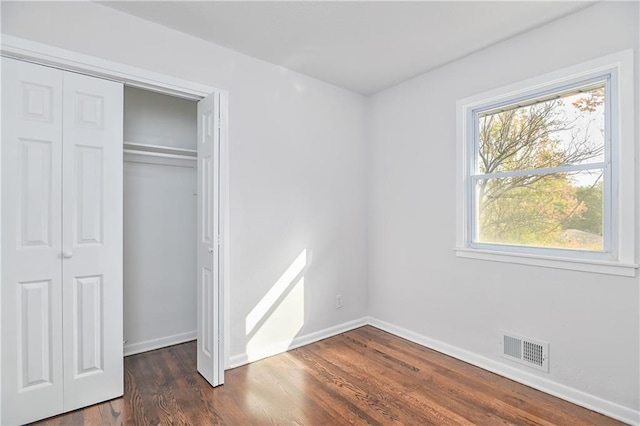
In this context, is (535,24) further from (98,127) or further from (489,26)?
(98,127)

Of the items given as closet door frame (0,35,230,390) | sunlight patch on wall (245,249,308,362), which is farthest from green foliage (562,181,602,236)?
closet door frame (0,35,230,390)

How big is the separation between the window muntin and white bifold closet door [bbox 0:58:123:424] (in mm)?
2879

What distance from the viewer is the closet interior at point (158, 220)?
300 cm

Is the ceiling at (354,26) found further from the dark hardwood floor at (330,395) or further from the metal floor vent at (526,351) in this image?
the dark hardwood floor at (330,395)

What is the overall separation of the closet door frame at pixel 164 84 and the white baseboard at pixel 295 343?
0.39 feet

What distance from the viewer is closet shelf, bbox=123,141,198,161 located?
287 centimetres

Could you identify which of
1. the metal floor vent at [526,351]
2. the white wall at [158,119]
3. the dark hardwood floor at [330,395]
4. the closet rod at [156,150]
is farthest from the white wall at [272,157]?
the metal floor vent at [526,351]

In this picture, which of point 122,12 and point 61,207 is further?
point 122,12

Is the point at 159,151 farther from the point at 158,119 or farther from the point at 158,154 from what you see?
the point at 158,119

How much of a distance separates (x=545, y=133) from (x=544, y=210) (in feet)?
1.92

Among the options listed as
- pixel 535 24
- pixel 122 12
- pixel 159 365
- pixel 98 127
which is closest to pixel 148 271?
pixel 159 365

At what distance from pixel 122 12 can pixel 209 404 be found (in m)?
2.73

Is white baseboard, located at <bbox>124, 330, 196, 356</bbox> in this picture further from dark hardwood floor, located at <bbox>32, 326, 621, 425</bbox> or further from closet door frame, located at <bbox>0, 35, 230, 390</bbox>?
closet door frame, located at <bbox>0, 35, 230, 390</bbox>

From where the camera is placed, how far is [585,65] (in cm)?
220
